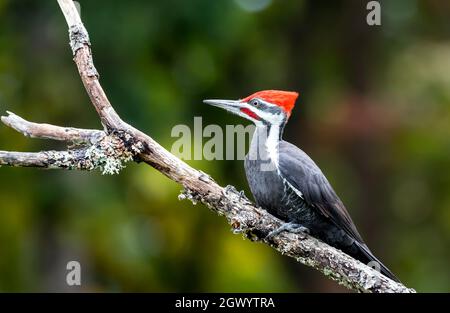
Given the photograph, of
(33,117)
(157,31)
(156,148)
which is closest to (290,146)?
(156,148)

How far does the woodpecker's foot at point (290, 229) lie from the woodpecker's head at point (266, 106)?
118 cm

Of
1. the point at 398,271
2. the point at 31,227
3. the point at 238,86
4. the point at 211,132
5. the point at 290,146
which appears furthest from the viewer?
the point at 398,271

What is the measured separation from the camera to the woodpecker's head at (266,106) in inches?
298

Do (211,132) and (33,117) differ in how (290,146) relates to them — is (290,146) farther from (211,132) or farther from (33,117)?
(33,117)

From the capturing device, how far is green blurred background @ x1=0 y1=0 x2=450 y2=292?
39.7 feet

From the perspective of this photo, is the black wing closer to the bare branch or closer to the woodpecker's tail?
the woodpecker's tail

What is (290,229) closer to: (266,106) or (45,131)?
(266,106)

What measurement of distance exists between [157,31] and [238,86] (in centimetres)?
254

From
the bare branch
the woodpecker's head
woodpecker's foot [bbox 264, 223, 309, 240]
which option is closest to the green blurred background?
the woodpecker's head

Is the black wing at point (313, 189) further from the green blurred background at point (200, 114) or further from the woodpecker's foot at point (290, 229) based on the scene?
the green blurred background at point (200, 114)

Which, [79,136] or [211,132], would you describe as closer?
[79,136]

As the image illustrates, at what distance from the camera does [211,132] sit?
474 inches

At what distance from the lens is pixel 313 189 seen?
7387 millimetres

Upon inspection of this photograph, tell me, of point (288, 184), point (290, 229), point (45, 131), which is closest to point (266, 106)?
point (288, 184)
